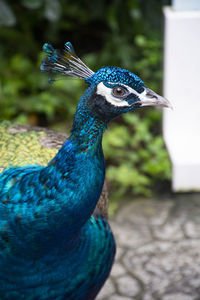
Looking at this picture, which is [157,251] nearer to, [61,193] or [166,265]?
[166,265]

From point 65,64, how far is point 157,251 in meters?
1.46

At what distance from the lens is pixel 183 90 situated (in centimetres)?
310

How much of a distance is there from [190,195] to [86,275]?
153 centimetres

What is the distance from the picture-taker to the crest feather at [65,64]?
1.53 metres

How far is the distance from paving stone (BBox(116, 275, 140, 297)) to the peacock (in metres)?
0.77

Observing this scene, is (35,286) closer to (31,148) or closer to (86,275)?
(86,275)

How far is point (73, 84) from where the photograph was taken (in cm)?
376

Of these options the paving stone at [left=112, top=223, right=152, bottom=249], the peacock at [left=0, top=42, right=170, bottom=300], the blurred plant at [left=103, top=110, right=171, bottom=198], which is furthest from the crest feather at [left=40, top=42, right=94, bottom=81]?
the blurred plant at [left=103, top=110, right=171, bottom=198]

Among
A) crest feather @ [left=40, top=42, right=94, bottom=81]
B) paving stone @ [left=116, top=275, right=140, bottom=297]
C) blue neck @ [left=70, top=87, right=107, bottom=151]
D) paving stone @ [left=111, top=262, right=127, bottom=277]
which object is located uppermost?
crest feather @ [left=40, top=42, right=94, bottom=81]

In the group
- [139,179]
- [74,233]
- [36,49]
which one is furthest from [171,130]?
[74,233]

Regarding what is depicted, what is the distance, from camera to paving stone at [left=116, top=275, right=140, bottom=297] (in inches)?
94.7

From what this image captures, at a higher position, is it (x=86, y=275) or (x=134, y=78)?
(x=134, y=78)

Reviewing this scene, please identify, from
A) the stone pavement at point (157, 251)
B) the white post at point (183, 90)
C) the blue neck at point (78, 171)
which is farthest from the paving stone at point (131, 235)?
the blue neck at point (78, 171)

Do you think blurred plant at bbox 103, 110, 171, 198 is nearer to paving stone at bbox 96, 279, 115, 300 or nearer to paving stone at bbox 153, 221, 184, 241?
paving stone at bbox 153, 221, 184, 241
